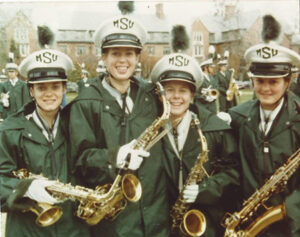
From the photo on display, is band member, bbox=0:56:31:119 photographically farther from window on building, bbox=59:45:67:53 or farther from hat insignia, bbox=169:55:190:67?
hat insignia, bbox=169:55:190:67

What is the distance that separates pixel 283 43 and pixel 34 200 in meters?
3.31

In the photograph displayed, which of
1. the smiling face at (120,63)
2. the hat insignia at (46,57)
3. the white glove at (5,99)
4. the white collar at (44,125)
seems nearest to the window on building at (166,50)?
the smiling face at (120,63)

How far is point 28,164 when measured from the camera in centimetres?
437

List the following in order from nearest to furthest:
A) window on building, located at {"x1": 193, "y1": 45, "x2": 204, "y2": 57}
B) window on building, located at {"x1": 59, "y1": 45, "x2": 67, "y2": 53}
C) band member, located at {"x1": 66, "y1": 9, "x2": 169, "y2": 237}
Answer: band member, located at {"x1": 66, "y1": 9, "x2": 169, "y2": 237} → window on building, located at {"x1": 59, "y1": 45, "x2": 67, "y2": 53} → window on building, located at {"x1": 193, "y1": 45, "x2": 204, "y2": 57}

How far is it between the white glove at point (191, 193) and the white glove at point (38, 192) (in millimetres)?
1463

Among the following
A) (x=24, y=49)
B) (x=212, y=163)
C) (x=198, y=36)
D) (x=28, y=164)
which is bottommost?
(x=212, y=163)

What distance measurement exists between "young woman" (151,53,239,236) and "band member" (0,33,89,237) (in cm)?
119

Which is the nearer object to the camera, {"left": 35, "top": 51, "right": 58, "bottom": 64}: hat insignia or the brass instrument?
{"left": 35, "top": 51, "right": 58, "bottom": 64}: hat insignia

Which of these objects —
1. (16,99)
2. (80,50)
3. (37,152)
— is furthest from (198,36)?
(16,99)

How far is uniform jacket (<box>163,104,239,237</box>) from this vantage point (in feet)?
15.1

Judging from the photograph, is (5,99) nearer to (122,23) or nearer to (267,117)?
(122,23)

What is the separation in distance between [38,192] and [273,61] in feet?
9.46

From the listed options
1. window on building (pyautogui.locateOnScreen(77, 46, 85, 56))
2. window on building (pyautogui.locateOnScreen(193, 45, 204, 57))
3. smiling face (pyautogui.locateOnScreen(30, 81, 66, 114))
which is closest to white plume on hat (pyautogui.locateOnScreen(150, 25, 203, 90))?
window on building (pyautogui.locateOnScreen(193, 45, 204, 57))

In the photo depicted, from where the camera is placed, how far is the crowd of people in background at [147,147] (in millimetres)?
4328
